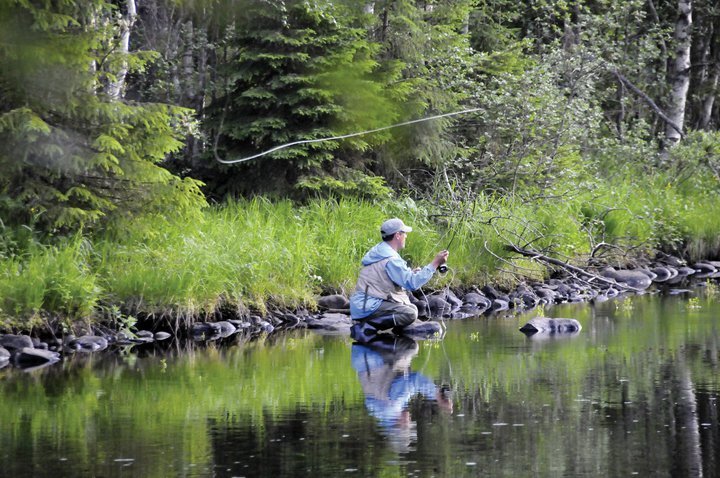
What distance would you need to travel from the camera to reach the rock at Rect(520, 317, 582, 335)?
1281cm

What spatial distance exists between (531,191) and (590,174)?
2.43 meters

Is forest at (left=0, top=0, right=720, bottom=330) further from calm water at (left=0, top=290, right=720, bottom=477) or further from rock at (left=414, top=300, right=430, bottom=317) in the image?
calm water at (left=0, top=290, right=720, bottom=477)

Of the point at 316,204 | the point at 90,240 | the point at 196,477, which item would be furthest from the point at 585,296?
the point at 196,477

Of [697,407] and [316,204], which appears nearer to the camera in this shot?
[697,407]

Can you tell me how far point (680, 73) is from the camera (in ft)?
79.3

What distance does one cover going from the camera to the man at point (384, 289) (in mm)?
12367

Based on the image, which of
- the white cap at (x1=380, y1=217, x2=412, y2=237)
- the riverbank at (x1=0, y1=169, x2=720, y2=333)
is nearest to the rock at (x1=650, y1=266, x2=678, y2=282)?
the riverbank at (x1=0, y1=169, x2=720, y2=333)

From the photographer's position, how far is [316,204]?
Result: 1647cm

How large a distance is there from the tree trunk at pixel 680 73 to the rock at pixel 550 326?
11.6 meters

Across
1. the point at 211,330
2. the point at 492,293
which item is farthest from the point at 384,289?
the point at 492,293

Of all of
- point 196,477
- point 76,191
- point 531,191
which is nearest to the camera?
point 196,477

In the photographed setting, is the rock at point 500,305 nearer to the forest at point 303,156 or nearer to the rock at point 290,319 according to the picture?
the forest at point 303,156

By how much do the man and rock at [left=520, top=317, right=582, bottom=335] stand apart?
1250mm

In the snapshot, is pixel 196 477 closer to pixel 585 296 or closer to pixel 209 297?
pixel 209 297
